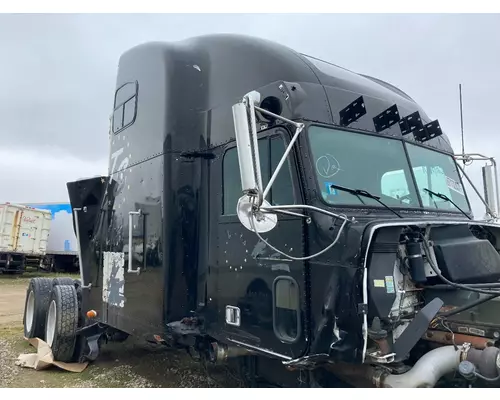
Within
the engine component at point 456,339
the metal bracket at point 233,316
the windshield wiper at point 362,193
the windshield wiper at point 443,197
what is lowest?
the engine component at point 456,339

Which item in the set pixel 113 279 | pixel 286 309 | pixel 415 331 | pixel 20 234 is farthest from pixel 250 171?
pixel 20 234

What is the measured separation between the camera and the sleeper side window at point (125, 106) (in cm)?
553

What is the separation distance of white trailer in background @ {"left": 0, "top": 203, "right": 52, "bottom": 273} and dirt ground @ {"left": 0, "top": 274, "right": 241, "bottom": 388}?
13109mm

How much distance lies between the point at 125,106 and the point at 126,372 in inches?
129

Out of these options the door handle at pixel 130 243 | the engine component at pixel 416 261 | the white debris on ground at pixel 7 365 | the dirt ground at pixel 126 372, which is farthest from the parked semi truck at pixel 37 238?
the engine component at pixel 416 261

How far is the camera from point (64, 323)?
6562 mm

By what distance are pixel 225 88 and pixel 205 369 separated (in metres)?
3.23

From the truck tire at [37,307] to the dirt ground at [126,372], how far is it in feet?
1.19

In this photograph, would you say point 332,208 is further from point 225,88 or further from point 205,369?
point 205,369

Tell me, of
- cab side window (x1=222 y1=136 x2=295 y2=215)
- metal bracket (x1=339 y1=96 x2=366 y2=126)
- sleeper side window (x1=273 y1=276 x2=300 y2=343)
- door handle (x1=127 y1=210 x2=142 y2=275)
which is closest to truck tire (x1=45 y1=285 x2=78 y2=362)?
door handle (x1=127 y1=210 x2=142 y2=275)

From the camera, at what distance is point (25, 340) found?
26.5 feet

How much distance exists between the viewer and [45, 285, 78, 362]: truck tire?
6.51 metres

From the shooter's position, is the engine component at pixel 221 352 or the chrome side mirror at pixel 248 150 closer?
the chrome side mirror at pixel 248 150

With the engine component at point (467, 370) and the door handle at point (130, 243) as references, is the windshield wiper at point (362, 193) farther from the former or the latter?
the door handle at point (130, 243)
